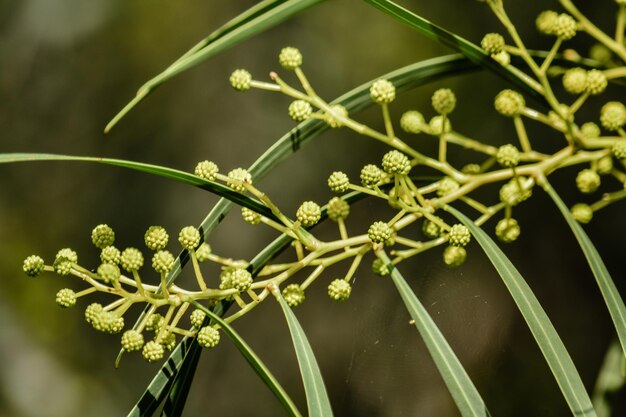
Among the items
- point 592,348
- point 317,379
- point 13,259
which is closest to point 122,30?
point 13,259

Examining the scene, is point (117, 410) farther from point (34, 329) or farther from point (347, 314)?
point (347, 314)

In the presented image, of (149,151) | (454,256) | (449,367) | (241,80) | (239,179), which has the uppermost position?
(149,151)

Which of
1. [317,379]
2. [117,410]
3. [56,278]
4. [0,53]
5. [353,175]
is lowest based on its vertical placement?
[117,410]

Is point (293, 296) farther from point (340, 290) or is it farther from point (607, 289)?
point (607, 289)

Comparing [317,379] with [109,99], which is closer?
[317,379]

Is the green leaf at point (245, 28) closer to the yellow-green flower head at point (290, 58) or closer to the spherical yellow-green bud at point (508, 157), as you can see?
the yellow-green flower head at point (290, 58)

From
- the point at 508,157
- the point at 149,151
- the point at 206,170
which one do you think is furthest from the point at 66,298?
the point at 149,151
